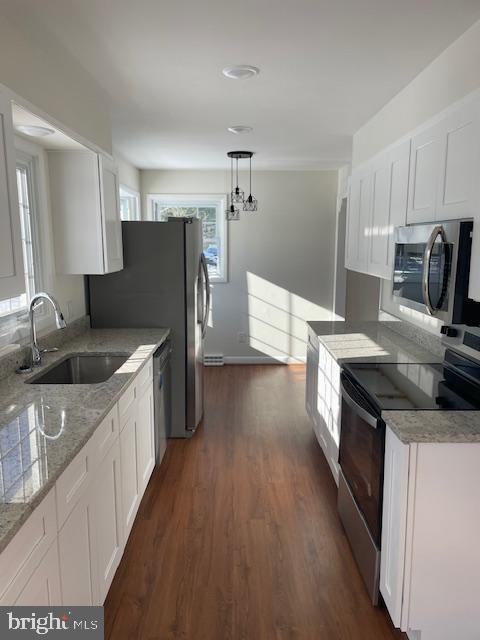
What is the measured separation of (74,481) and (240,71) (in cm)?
217

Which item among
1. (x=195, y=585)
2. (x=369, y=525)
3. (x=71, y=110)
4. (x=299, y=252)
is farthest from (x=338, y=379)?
(x=299, y=252)

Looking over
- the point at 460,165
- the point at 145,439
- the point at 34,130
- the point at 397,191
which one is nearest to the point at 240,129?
the point at 397,191

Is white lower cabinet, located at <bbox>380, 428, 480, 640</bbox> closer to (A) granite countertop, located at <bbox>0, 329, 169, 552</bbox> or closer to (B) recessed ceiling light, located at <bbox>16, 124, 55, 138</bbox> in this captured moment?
(A) granite countertop, located at <bbox>0, 329, 169, 552</bbox>

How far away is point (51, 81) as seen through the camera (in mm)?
2266

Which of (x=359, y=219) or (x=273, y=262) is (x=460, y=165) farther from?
(x=273, y=262)

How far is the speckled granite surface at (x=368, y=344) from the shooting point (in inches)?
109

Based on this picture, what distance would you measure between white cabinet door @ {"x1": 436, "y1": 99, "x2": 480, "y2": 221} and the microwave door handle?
99mm

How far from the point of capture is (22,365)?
2428mm

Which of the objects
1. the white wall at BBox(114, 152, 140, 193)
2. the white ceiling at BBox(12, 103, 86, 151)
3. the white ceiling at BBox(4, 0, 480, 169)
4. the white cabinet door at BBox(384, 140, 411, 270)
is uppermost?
the white ceiling at BBox(4, 0, 480, 169)

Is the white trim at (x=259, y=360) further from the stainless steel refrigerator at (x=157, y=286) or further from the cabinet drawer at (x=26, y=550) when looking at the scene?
the cabinet drawer at (x=26, y=550)

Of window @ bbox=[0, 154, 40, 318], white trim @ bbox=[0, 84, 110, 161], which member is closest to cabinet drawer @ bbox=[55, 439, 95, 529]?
window @ bbox=[0, 154, 40, 318]

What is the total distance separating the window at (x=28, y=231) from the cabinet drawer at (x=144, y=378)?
2.42 ft

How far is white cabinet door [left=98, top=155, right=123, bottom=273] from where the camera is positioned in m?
2.89

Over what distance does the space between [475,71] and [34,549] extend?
7.76 ft
